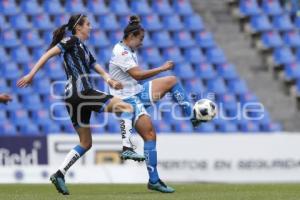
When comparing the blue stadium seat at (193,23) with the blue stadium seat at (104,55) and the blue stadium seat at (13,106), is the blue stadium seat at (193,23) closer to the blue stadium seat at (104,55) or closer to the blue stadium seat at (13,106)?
the blue stadium seat at (104,55)

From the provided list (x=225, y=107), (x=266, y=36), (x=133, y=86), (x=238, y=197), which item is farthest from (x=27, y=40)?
(x=238, y=197)

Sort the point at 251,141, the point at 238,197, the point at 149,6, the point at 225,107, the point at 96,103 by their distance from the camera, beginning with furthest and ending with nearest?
the point at 149,6 < the point at 225,107 < the point at 251,141 < the point at 96,103 < the point at 238,197

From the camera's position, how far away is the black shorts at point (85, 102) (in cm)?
950

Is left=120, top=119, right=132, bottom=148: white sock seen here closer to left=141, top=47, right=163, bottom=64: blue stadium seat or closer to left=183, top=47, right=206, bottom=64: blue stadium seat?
left=141, top=47, right=163, bottom=64: blue stadium seat

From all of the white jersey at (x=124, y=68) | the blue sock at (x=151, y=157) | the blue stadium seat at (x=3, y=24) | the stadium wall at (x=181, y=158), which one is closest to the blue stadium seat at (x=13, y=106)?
the blue stadium seat at (x=3, y=24)

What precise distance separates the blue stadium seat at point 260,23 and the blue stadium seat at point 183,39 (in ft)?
6.16

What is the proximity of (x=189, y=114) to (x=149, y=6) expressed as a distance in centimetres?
1139

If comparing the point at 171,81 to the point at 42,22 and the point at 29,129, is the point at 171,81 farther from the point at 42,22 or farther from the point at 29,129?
the point at 42,22

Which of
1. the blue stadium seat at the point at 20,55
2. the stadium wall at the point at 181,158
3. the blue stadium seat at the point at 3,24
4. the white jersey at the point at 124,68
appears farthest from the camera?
the blue stadium seat at the point at 3,24

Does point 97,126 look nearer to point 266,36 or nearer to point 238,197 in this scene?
point 266,36

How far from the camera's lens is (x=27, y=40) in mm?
18828

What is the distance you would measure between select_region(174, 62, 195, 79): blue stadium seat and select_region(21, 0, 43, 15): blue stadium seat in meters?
3.45

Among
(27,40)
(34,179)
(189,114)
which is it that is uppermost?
(27,40)

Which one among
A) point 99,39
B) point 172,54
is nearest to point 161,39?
point 172,54
